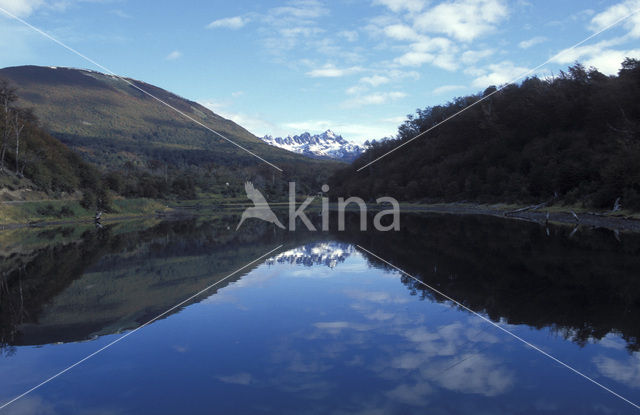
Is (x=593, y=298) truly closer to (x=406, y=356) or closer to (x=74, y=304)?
(x=406, y=356)

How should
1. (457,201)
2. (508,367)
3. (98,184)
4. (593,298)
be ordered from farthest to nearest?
(457,201), (98,184), (593,298), (508,367)

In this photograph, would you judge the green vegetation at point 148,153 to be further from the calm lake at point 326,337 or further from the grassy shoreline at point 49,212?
the calm lake at point 326,337

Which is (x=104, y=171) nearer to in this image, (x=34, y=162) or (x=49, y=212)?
(x=34, y=162)

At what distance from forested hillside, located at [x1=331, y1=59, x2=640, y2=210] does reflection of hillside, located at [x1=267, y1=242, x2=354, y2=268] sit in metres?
21.7

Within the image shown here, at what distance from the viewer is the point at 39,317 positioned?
9336 millimetres

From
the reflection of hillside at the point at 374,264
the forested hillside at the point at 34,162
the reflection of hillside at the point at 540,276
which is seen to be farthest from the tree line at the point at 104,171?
the reflection of hillside at the point at 540,276

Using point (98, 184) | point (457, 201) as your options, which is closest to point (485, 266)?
point (98, 184)

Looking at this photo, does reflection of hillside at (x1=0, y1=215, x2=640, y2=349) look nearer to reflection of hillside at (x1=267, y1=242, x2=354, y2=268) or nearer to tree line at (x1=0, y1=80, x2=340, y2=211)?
reflection of hillside at (x1=267, y1=242, x2=354, y2=268)

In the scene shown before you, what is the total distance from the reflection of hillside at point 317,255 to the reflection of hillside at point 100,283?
1379 millimetres

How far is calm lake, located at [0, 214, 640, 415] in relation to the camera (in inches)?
218

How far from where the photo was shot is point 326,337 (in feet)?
26.1

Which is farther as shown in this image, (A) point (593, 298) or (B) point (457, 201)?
(B) point (457, 201)

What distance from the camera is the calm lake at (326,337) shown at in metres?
5.54

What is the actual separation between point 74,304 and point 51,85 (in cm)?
22438
